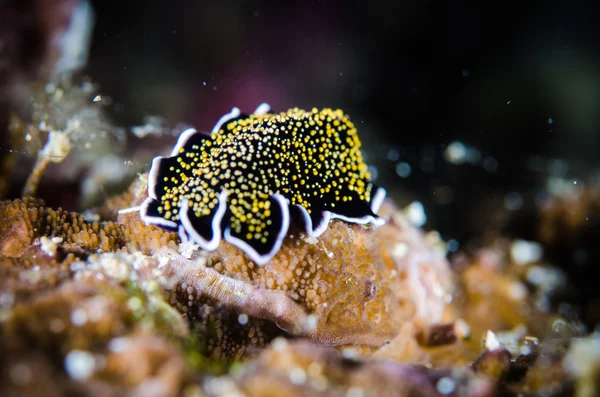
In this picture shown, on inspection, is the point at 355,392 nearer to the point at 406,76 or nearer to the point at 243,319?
the point at 243,319

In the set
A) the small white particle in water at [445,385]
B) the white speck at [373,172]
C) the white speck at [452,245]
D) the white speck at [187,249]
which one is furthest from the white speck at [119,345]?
the white speck at [452,245]

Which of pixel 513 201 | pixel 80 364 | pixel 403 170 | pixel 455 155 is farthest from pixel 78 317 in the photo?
pixel 513 201

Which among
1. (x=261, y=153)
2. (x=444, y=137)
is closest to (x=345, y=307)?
(x=261, y=153)

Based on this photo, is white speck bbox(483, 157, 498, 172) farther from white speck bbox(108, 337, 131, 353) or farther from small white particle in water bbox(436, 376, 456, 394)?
white speck bbox(108, 337, 131, 353)

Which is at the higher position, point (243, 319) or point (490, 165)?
point (490, 165)

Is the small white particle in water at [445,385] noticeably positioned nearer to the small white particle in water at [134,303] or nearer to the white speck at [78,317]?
the small white particle in water at [134,303]

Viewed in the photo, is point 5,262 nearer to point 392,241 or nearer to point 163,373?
point 163,373

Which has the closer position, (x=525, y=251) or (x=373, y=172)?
(x=525, y=251)
